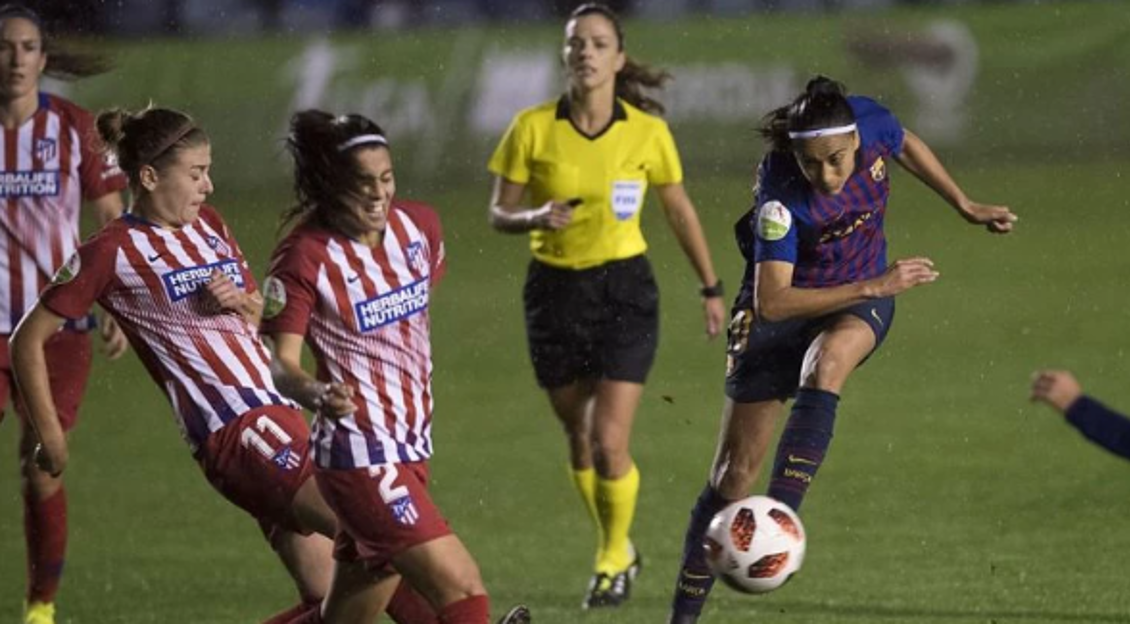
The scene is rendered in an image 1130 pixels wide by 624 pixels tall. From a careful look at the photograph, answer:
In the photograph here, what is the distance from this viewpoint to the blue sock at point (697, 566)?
7.37 metres

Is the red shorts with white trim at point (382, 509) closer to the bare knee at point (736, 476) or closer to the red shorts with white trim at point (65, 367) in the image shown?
the bare knee at point (736, 476)

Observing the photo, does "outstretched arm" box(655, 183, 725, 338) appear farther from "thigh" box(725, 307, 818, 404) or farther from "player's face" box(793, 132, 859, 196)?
"player's face" box(793, 132, 859, 196)

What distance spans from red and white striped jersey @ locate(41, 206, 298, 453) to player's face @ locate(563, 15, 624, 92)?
257 centimetres

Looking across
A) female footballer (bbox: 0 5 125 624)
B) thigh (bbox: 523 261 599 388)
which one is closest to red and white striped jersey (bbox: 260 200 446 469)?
female footballer (bbox: 0 5 125 624)

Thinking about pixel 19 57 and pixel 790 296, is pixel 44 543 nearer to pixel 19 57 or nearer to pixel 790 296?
pixel 19 57

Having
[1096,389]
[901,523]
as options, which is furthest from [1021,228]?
[901,523]

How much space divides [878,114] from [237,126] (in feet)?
50.2

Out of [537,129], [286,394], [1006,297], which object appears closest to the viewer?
[286,394]

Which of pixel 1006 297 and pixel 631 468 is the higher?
pixel 631 468

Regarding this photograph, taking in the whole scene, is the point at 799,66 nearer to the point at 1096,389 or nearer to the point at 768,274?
the point at 1096,389

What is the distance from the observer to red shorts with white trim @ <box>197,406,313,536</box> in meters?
6.45

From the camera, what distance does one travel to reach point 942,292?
16.9 m

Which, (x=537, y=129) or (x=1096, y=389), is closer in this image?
(x=537, y=129)

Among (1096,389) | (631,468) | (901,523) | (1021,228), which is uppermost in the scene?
(631,468)
